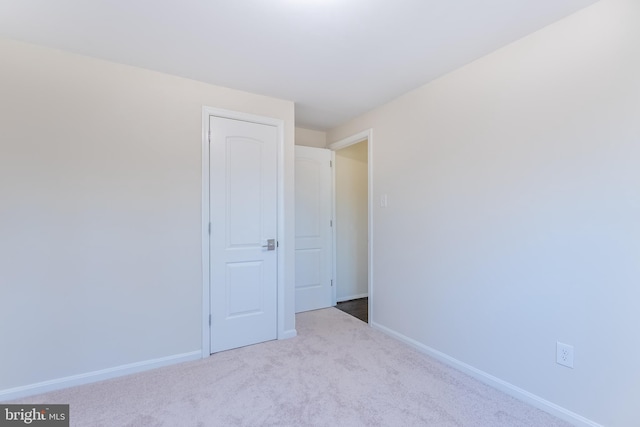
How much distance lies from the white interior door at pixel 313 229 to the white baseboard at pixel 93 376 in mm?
1572

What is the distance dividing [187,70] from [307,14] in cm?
120

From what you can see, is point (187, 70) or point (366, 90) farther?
point (366, 90)

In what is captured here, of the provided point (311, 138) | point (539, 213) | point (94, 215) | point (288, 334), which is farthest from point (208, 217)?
point (539, 213)

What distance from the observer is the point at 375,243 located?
127 inches

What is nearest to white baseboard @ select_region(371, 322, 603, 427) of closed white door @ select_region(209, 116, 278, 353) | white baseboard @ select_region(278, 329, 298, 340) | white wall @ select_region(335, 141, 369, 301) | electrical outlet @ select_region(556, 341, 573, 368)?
electrical outlet @ select_region(556, 341, 573, 368)

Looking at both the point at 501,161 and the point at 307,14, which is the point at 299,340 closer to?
the point at 501,161

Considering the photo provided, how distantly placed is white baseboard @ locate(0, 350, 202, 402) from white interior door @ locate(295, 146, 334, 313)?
1572mm

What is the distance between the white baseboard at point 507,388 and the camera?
1.68m

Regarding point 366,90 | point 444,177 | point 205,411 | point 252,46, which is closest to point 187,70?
point 252,46

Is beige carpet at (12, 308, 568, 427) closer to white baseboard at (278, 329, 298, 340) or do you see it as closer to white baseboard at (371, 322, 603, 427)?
white baseboard at (371, 322, 603, 427)

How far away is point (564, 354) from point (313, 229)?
2690mm

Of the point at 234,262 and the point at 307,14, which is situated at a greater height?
the point at 307,14

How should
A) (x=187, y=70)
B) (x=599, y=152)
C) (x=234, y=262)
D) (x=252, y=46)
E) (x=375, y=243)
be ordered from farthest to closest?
(x=375, y=243), (x=234, y=262), (x=187, y=70), (x=252, y=46), (x=599, y=152)

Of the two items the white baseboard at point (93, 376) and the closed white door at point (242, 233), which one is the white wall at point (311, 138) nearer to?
the closed white door at point (242, 233)
